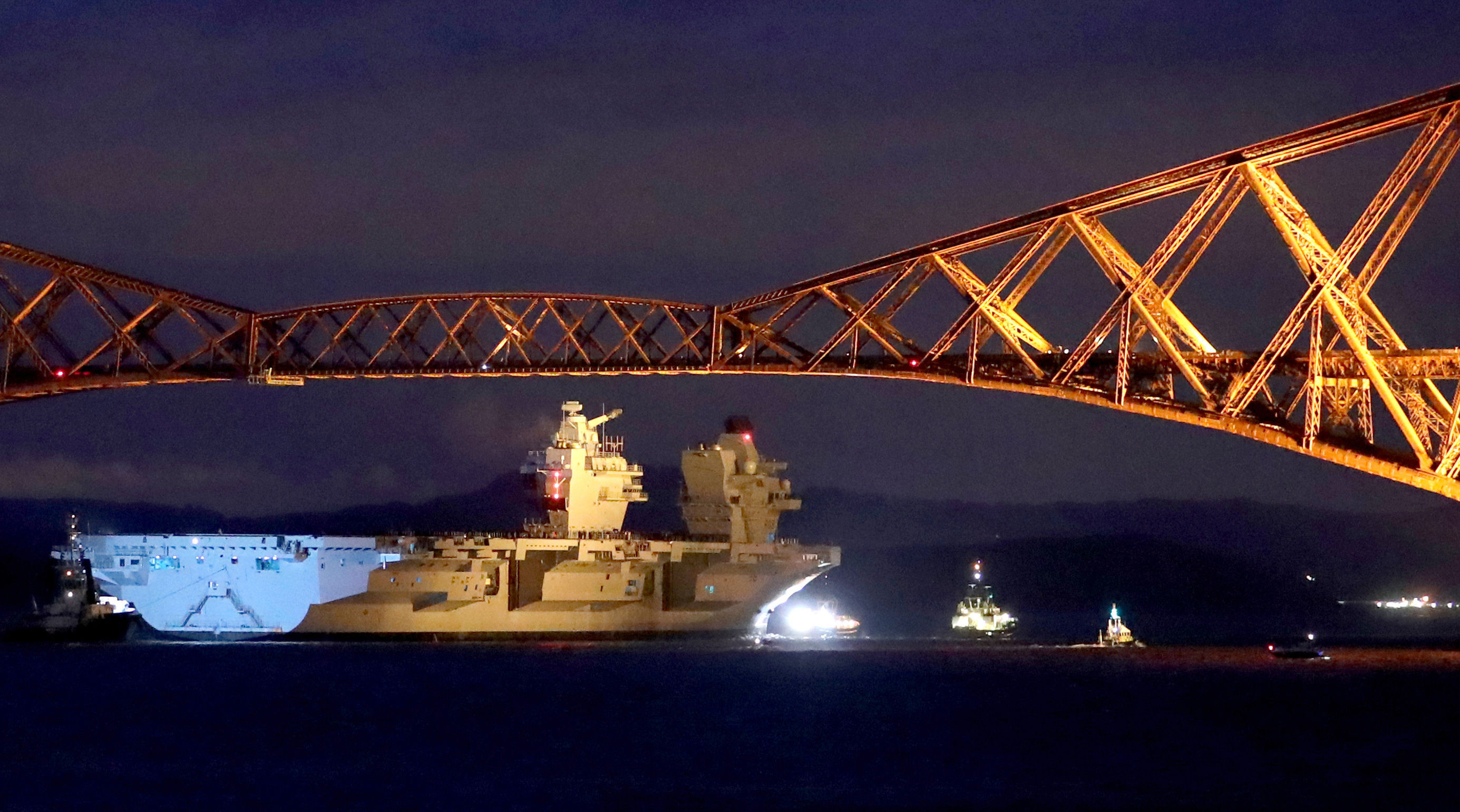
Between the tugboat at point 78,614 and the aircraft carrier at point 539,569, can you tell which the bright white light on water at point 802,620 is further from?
the tugboat at point 78,614

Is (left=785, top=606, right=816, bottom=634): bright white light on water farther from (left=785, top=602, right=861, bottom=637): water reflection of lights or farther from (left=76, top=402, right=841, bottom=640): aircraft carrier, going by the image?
(left=76, top=402, right=841, bottom=640): aircraft carrier

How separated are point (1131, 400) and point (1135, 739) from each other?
9236 millimetres

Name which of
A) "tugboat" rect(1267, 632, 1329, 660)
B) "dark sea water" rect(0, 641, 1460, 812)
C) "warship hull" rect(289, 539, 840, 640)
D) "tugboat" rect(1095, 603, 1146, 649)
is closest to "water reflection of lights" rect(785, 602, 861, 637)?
"warship hull" rect(289, 539, 840, 640)

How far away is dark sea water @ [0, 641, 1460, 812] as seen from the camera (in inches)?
A: 1592

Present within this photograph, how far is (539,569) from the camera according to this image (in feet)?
298

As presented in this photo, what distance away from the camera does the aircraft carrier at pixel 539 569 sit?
83250mm

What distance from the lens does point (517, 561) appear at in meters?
89.8

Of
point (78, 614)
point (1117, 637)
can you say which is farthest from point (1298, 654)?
point (78, 614)

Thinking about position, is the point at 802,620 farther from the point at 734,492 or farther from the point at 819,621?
the point at 734,492

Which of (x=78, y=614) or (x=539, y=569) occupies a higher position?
(x=539, y=569)

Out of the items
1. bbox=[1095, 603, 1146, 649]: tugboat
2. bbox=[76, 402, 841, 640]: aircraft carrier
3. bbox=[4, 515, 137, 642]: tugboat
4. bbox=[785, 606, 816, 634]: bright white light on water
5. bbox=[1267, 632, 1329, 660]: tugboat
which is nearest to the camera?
bbox=[76, 402, 841, 640]: aircraft carrier

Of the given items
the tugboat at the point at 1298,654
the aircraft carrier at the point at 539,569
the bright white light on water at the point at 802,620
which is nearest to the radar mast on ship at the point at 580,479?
the aircraft carrier at the point at 539,569

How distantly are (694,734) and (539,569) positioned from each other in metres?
41.1

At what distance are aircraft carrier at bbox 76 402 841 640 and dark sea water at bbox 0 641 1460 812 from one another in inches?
243
